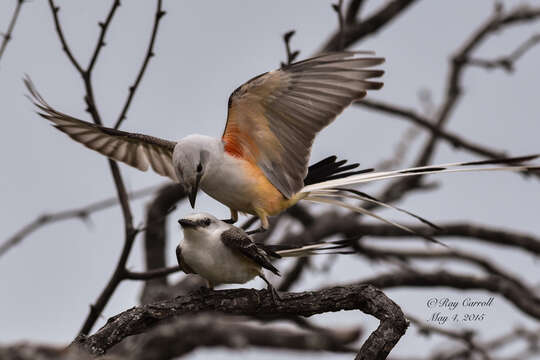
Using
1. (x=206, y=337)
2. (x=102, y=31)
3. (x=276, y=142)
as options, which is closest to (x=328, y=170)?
(x=276, y=142)

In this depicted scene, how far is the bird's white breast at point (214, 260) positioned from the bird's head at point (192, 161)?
0.27 m

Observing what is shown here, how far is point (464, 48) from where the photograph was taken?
343 inches

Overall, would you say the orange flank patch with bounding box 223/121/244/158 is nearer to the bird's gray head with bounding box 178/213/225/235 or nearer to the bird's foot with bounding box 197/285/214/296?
the bird's gray head with bounding box 178/213/225/235

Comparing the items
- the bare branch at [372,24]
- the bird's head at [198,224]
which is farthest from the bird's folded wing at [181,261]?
the bare branch at [372,24]

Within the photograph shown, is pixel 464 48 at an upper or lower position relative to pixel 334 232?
upper

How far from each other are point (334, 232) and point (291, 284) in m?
0.85

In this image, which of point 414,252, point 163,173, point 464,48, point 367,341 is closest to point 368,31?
point 464,48

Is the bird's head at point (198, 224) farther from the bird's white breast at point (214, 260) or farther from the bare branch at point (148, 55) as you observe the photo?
the bare branch at point (148, 55)

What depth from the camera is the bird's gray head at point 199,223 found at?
364 centimetres

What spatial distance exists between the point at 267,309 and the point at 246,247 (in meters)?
0.31

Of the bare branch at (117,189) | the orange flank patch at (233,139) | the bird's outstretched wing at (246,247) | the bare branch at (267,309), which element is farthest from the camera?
the bare branch at (117,189)

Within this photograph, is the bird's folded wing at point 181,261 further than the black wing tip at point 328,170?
No

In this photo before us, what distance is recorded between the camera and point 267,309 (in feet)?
11.4

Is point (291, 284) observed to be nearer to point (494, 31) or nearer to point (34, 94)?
point (494, 31)
